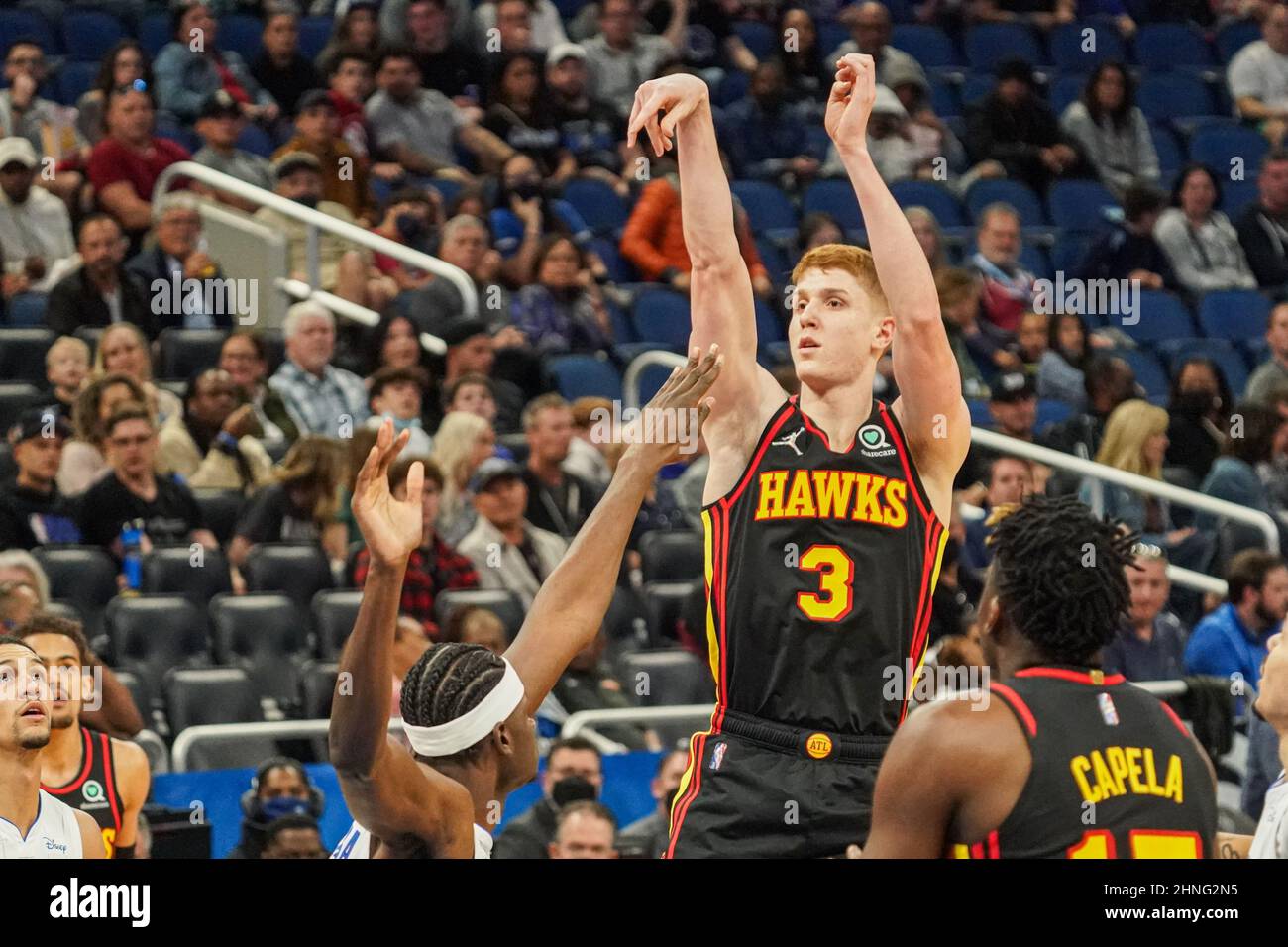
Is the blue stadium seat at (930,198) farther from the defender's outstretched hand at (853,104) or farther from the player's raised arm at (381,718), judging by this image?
the player's raised arm at (381,718)

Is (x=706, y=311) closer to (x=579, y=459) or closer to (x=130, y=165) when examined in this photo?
(x=579, y=459)

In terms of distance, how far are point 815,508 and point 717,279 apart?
594 mm

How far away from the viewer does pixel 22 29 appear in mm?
11773

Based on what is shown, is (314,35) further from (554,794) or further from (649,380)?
(554,794)

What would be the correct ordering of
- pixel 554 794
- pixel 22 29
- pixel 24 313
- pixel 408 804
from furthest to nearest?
pixel 22 29, pixel 24 313, pixel 554 794, pixel 408 804

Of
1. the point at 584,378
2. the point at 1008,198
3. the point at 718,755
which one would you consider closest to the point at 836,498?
the point at 718,755

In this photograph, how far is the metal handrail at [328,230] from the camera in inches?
410

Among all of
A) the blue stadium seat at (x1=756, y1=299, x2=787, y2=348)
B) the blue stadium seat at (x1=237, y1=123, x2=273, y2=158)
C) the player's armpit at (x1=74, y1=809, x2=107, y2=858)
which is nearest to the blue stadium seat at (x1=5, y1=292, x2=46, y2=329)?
the blue stadium seat at (x1=237, y1=123, x2=273, y2=158)

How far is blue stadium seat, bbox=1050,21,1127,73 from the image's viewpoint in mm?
14445

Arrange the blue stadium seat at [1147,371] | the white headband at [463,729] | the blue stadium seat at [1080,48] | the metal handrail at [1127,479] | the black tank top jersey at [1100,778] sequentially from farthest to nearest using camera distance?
the blue stadium seat at [1080,48] → the blue stadium seat at [1147,371] → the metal handrail at [1127,479] → the white headband at [463,729] → the black tank top jersey at [1100,778]

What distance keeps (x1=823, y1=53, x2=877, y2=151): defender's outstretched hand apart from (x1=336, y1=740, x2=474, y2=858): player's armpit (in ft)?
6.05

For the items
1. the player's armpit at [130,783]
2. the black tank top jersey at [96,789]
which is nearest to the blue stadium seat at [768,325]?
the player's armpit at [130,783]

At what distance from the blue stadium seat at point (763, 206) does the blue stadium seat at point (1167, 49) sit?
3638 millimetres
